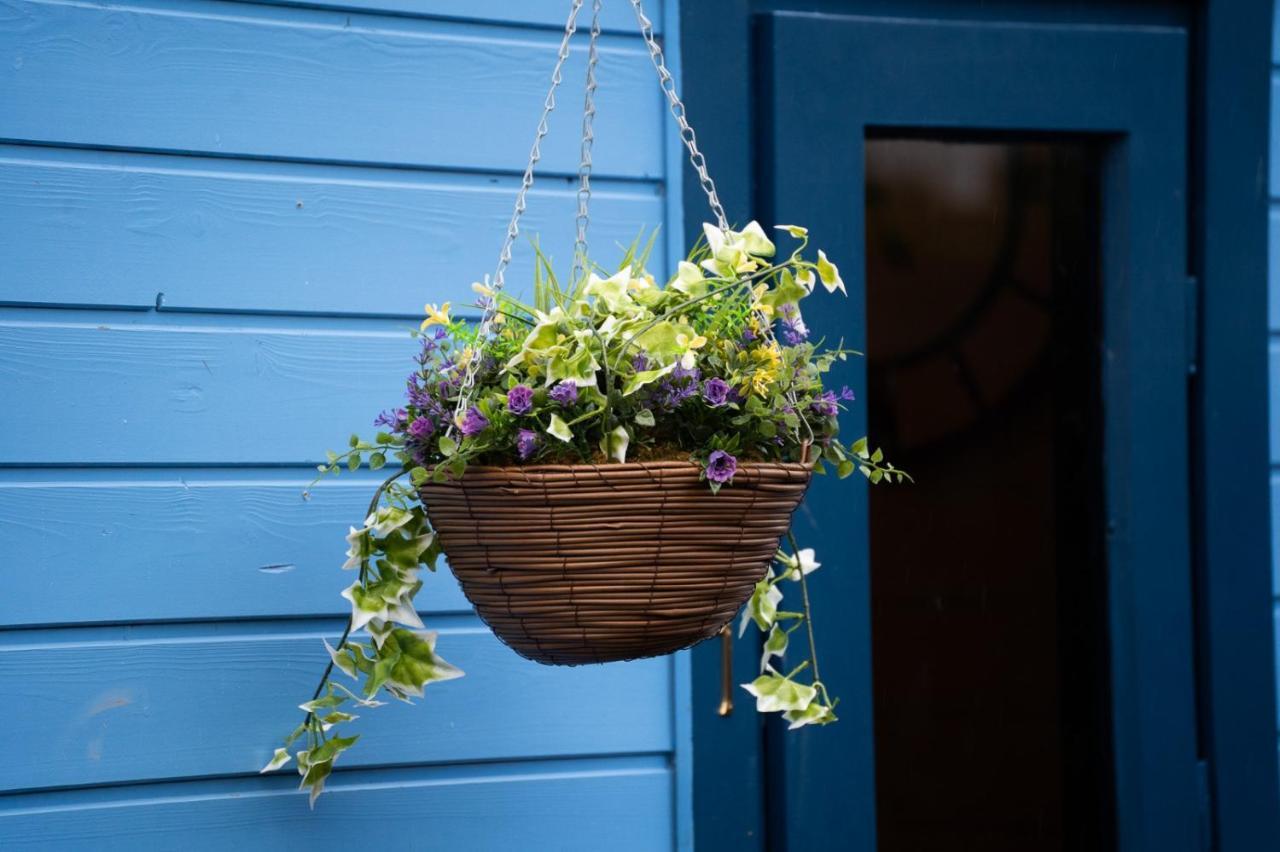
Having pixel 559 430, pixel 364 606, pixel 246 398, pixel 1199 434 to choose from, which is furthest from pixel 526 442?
pixel 1199 434

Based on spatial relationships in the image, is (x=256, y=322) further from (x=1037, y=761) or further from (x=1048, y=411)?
(x=1037, y=761)

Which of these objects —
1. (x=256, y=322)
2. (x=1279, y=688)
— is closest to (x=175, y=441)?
(x=256, y=322)

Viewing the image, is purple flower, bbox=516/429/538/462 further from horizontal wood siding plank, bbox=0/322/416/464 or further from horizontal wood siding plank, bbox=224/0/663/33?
horizontal wood siding plank, bbox=224/0/663/33

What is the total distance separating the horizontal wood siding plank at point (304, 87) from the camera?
1499 millimetres

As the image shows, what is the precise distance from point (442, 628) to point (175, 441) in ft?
1.38

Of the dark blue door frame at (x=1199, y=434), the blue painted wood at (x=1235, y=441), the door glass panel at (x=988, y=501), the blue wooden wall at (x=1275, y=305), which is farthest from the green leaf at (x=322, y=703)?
the blue wooden wall at (x=1275, y=305)

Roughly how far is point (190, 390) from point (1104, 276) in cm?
136

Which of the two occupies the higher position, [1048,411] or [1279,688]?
[1048,411]

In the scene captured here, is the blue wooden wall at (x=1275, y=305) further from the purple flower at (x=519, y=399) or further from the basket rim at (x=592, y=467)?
the purple flower at (x=519, y=399)

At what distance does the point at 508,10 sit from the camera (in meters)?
1.64

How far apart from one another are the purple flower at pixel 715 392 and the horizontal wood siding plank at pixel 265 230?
25.0 inches

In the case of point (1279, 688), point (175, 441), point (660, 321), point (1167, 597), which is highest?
point (660, 321)

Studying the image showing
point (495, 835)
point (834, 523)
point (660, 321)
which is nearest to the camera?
point (660, 321)

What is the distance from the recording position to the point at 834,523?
1718 millimetres
